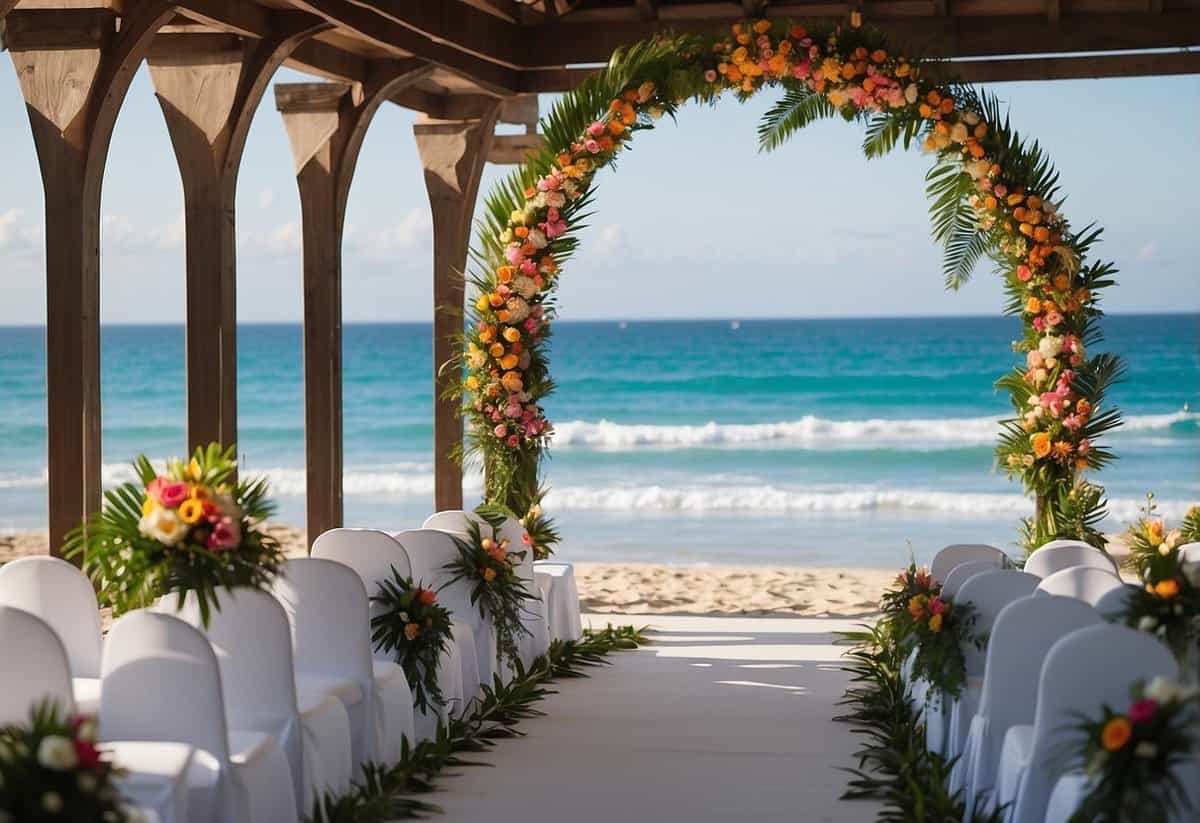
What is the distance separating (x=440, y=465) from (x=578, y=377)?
23.2 meters

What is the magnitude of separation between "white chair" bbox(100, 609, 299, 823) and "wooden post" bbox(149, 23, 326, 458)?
3.33 meters

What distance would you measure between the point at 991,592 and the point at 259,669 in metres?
2.23

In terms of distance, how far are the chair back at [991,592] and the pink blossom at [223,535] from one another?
2.31 m

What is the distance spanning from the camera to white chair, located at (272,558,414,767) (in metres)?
4.69

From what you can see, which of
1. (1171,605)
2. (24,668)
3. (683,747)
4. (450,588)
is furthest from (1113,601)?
(450,588)

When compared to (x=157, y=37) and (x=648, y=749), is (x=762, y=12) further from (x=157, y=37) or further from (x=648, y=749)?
(x=648, y=749)

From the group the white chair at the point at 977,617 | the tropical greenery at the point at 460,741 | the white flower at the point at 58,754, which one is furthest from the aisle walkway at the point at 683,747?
the white flower at the point at 58,754

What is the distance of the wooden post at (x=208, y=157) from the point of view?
6.87 metres

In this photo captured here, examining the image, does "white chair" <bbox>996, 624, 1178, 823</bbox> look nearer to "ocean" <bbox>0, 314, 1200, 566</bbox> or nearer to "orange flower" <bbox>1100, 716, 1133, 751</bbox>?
"orange flower" <bbox>1100, 716, 1133, 751</bbox>

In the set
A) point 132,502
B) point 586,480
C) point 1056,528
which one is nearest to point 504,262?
point 1056,528

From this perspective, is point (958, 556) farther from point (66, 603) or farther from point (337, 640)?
point (66, 603)

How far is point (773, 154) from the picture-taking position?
30.1m

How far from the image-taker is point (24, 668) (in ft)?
11.1

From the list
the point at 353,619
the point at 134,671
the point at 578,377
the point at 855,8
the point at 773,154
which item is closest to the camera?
the point at 134,671
